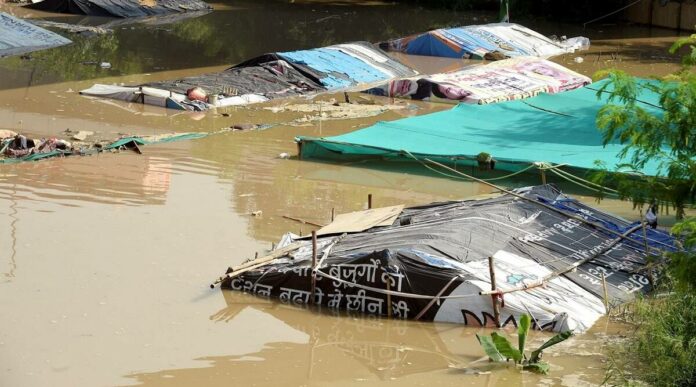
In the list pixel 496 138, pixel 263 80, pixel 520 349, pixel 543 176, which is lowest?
pixel 520 349

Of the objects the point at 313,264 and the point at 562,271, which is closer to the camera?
the point at 313,264

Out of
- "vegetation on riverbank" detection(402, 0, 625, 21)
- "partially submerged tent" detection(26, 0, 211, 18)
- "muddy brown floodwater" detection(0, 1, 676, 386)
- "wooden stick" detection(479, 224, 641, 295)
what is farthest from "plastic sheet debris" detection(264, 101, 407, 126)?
"vegetation on riverbank" detection(402, 0, 625, 21)

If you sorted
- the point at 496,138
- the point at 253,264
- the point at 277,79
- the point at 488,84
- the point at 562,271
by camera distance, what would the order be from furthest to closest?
the point at 277,79, the point at 488,84, the point at 496,138, the point at 253,264, the point at 562,271

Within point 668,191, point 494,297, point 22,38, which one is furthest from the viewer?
point 22,38

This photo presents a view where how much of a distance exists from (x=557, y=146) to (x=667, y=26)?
63.3ft

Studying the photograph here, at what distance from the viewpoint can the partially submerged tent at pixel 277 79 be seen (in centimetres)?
2238

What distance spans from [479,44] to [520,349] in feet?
62.4

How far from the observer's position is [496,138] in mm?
17875

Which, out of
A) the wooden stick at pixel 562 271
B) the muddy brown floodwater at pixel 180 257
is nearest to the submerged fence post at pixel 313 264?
the muddy brown floodwater at pixel 180 257

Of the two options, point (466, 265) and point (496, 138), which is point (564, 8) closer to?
point (496, 138)

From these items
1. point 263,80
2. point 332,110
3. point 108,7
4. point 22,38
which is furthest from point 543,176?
point 108,7

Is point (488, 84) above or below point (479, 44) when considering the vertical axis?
below

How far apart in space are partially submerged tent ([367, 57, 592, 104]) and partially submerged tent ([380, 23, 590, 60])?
10.7ft

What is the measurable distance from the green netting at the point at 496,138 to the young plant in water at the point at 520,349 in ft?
18.7
